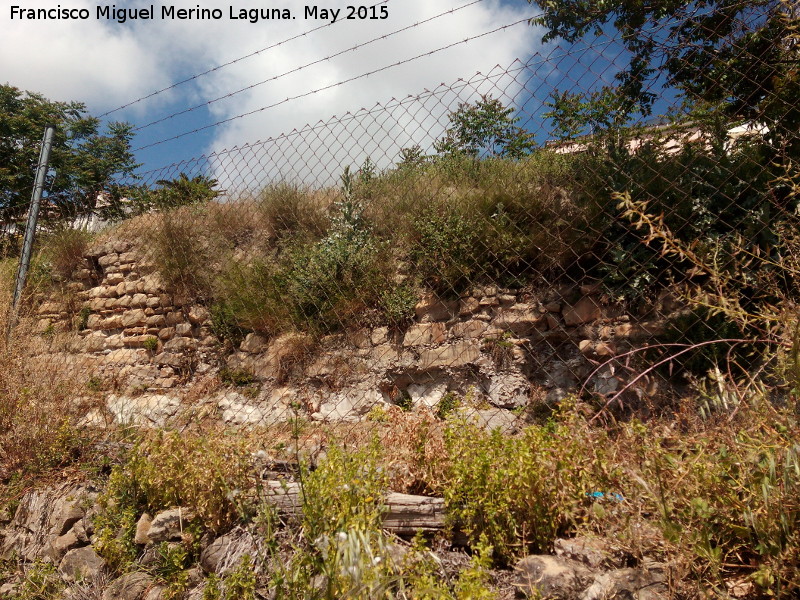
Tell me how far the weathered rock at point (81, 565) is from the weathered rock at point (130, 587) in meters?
0.19

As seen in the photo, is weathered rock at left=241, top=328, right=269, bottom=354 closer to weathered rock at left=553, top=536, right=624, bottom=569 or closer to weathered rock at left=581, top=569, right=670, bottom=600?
weathered rock at left=553, top=536, right=624, bottom=569

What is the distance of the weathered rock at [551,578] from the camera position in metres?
1.67

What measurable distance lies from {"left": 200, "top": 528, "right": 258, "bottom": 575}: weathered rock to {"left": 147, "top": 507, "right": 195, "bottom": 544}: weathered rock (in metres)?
0.20

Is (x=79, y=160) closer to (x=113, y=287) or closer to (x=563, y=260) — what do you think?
(x=113, y=287)

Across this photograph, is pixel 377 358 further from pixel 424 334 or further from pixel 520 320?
pixel 520 320

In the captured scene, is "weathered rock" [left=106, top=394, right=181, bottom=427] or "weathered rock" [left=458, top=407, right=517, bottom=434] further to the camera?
"weathered rock" [left=106, top=394, right=181, bottom=427]

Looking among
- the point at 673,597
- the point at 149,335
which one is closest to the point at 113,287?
the point at 149,335

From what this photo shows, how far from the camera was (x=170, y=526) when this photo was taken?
2617 millimetres

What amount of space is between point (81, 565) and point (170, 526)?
60 cm

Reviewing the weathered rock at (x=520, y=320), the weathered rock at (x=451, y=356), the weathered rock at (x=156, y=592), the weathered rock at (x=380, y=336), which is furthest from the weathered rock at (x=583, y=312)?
the weathered rock at (x=156, y=592)

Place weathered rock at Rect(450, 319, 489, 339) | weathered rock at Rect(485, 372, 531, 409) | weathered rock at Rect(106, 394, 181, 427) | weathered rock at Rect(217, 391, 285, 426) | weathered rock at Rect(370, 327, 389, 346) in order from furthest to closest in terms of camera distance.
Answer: weathered rock at Rect(106, 394, 181, 427)
weathered rock at Rect(217, 391, 285, 426)
weathered rock at Rect(370, 327, 389, 346)
weathered rock at Rect(450, 319, 489, 339)
weathered rock at Rect(485, 372, 531, 409)

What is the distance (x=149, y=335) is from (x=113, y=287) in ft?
2.62

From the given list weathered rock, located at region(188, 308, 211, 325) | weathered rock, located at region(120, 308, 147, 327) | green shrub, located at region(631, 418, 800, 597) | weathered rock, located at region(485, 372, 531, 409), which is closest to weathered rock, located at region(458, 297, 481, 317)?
weathered rock, located at region(485, 372, 531, 409)

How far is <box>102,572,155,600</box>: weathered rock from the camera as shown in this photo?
2512 millimetres
